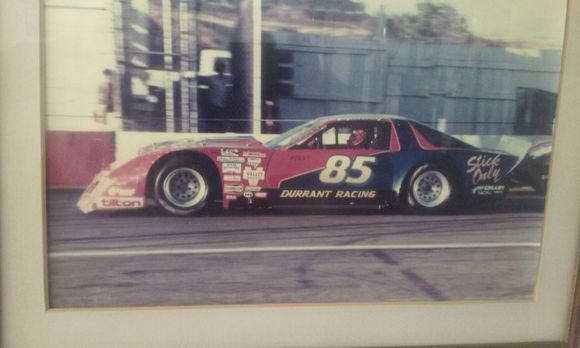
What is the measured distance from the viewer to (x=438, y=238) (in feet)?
3.51

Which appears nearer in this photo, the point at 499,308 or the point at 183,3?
the point at 183,3

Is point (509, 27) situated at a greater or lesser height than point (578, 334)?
greater

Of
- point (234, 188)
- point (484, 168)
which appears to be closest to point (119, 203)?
point (234, 188)

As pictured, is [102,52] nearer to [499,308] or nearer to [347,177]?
[347,177]

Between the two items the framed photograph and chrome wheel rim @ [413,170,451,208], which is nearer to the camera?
the framed photograph

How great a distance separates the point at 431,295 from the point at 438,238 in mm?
135

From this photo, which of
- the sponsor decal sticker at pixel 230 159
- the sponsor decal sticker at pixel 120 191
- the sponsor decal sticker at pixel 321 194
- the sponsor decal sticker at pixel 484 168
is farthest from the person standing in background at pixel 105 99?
the sponsor decal sticker at pixel 484 168

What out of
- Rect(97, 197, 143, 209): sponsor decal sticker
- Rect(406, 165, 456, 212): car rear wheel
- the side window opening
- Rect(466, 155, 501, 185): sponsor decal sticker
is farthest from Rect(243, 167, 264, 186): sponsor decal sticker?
Rect(466, 155, 501, 185): sponsor decal sticker

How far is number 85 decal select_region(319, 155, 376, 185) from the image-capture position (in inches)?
40.1

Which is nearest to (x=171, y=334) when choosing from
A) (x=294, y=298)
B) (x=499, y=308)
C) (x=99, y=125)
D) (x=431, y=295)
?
(x=294, y=298)

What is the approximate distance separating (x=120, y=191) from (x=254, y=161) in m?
0.28

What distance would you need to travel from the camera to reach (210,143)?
981mm

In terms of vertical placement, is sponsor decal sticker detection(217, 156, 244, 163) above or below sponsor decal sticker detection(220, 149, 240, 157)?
below

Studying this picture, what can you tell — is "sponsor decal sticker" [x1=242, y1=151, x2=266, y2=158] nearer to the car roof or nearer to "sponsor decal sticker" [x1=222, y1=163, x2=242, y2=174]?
"sponsor decal sticker" [x1=222, y1=163, x2=242, y2=174]
